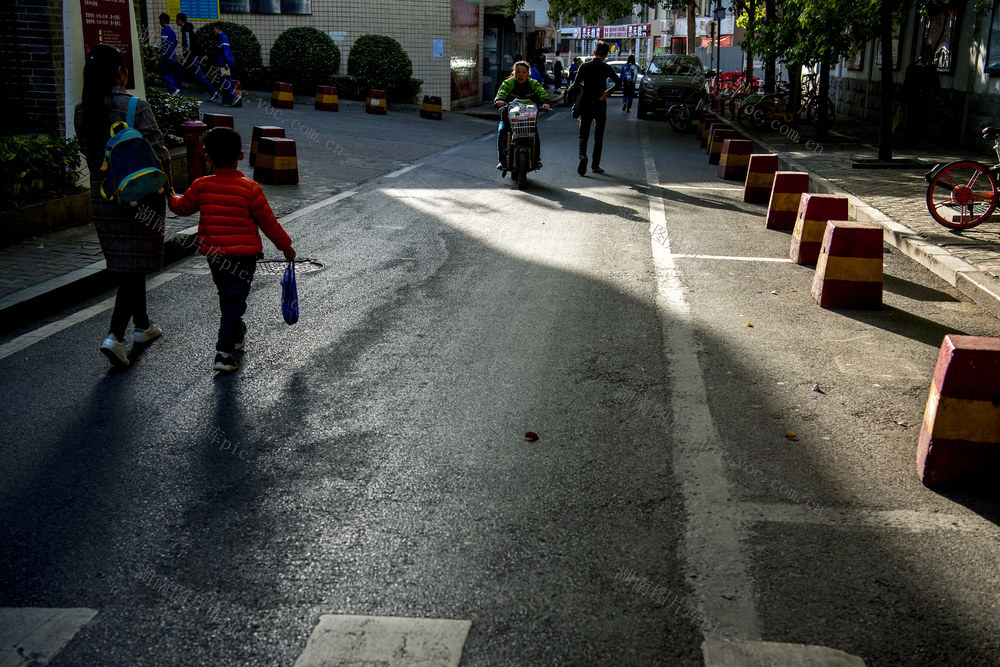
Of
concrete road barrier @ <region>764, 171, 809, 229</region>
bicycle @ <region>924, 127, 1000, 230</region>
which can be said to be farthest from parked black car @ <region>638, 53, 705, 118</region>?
A: bicycle @ <region>924, 127, 1000, 230</region>

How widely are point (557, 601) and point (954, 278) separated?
19.8 ft

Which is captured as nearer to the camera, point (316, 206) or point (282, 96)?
point (316, 206)

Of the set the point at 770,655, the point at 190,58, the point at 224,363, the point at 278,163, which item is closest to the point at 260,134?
the point at 278,163

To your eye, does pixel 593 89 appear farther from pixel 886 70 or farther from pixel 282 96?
pixel 282 96

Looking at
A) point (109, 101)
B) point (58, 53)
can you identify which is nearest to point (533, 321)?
point (109, 101)

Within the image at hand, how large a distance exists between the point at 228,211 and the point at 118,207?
73 cm

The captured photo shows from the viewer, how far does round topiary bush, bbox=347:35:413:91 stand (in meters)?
27.9

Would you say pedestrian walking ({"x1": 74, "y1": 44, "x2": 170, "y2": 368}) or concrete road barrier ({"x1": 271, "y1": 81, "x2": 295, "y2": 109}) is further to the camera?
concrete road barrier ({"x1": 271, "y1": 81, "x2": 295, "y2": 109})

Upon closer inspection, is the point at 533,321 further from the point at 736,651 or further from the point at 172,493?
the point at 736,651

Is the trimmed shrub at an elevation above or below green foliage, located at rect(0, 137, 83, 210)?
above

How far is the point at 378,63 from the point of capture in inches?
1102

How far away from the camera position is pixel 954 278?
7.70 metres

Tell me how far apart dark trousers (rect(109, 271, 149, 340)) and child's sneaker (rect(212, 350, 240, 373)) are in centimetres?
63

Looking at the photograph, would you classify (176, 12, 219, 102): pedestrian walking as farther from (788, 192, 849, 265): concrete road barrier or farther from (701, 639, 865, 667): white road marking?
A: (701, 639, 865, 667): white road marking
